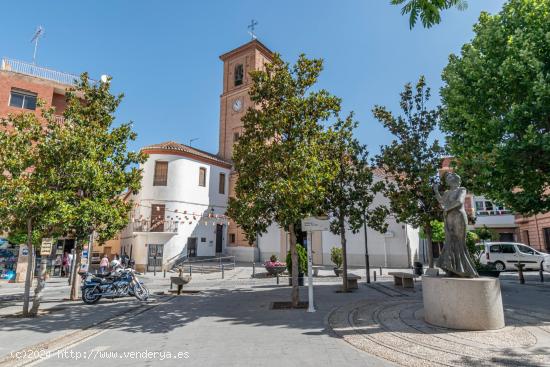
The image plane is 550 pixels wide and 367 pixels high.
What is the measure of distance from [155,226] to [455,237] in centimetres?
2264

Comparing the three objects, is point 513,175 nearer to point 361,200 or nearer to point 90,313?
point 361,200

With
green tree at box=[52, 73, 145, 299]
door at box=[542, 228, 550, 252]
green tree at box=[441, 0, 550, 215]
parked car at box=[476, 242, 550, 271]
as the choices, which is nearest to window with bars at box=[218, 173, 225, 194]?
green tree at box=[52, 73, 145, 299]

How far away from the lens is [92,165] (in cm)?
998

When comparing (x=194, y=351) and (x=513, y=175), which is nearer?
(x=194, y=351)

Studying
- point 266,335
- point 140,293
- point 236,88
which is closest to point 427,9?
point 266,335

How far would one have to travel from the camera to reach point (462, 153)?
38.2 feet

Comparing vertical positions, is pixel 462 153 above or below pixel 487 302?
above

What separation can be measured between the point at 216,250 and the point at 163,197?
7.42 meters

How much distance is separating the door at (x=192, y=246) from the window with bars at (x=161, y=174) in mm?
5354

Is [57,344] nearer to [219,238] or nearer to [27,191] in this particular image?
[27,191]

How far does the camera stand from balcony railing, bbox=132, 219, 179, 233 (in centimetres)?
2566

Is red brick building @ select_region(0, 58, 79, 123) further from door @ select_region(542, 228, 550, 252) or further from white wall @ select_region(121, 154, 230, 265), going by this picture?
door @ select_region(542, 228, 550, 252)

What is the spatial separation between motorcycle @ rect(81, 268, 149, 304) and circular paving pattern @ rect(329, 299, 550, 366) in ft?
23.8

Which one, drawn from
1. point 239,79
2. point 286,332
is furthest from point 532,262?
point 239,79
